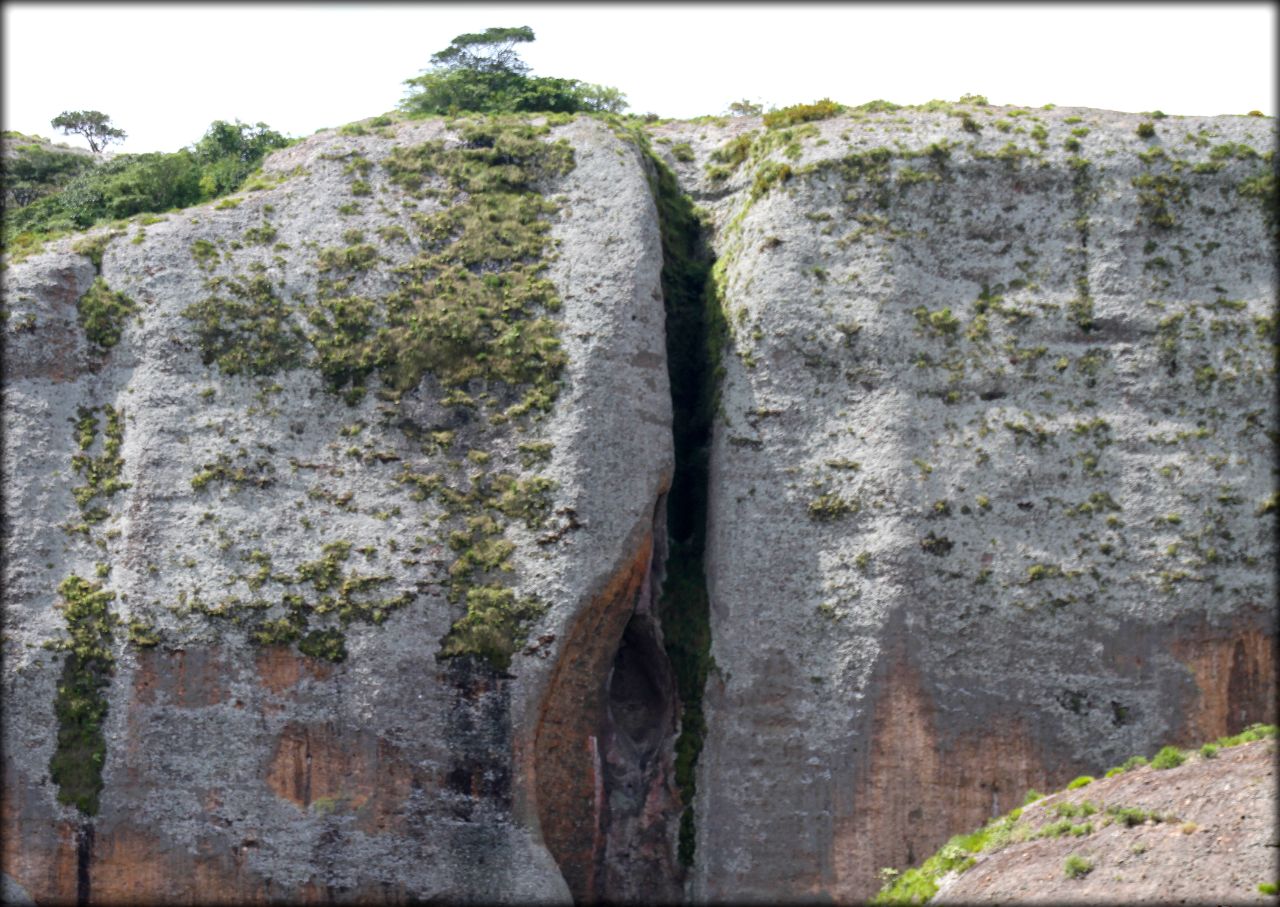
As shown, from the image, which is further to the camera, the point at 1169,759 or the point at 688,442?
the point at 688,442

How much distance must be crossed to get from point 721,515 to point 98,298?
11750 millimetres

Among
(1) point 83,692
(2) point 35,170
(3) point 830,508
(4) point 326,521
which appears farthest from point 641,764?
(2) point 35,170

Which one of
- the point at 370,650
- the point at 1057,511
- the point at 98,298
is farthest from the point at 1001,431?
the point at 98,298

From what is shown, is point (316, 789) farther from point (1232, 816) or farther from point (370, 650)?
point (1232, 816)

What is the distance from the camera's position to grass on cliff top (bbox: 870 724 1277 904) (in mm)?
22422

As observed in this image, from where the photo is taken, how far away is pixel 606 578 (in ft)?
81.3

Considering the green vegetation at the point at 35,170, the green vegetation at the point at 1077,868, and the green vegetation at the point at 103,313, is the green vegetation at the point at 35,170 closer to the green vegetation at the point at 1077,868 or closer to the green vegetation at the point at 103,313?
the green vegetation at the point at 103,313

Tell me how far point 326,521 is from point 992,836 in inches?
471

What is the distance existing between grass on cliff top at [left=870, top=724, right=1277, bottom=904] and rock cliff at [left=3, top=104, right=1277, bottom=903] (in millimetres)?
402

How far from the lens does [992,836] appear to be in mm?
23234

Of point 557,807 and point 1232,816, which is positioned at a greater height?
point 1232,816

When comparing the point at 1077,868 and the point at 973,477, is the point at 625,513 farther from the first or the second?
the point at 1077,868

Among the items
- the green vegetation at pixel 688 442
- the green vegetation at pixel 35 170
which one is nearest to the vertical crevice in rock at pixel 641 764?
the green vegetation at pixel 688 442

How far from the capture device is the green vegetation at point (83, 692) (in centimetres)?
2395
